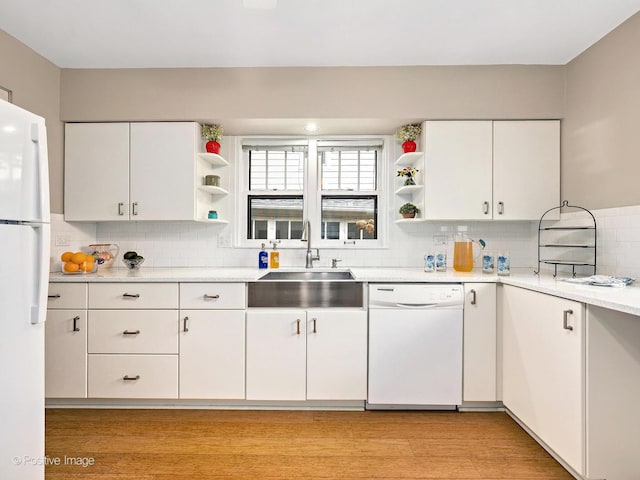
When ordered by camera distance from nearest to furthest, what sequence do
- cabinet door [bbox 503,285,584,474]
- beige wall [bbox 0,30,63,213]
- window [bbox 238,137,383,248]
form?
cabinet door [bbox 503,285,584,474]
beige wall [bbox 0,30,63,213]
window [bbox 238,137,383,248]

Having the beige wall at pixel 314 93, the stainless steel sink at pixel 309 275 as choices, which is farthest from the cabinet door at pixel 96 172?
the stainless steel sink at pixel 309 275

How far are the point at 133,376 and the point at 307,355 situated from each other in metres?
1.15

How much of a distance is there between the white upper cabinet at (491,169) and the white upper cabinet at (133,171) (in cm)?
181

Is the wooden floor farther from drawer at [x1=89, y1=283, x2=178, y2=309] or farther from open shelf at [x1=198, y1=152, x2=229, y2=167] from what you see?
open shelf at [x1=198, y1=152, x2=229, y2=167]

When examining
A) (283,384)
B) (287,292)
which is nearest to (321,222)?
(287,292)

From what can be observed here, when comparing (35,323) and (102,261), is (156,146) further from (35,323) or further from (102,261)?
(35,323)

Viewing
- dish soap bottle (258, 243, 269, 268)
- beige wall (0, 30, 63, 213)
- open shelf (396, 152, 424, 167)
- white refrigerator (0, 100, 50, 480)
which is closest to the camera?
white refrigerator (0, 100, 50, 480)

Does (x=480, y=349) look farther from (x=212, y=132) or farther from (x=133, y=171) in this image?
(x=133, y=171)

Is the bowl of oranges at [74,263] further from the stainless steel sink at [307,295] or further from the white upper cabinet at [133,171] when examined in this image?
the stainless steel sink at [307,295]

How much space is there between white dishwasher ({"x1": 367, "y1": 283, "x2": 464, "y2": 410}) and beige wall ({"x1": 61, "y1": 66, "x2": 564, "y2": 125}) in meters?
1.38

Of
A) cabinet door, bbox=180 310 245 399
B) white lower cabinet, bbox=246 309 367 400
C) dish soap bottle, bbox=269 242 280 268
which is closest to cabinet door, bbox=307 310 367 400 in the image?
white lower cabinet, bbox=246 309 367 400

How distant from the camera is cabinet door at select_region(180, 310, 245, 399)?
260cm

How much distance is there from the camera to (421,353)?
2.58 meters

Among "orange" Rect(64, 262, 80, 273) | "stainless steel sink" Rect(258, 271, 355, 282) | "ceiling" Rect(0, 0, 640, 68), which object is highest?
"ceiling" Rect(0, 0, 640, 68)
